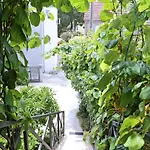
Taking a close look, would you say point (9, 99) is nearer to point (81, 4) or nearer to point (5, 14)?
point (5, 14)

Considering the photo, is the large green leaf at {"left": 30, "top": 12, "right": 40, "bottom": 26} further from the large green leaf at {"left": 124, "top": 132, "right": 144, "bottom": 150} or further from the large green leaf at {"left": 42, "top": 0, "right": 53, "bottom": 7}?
the large green leaf at {"left": 124, "top": 132, "right": 144, "bottom": 150}

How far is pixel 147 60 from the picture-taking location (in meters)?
1.00

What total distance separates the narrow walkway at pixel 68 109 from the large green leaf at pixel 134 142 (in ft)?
11.9

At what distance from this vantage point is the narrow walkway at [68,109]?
4.78 metres

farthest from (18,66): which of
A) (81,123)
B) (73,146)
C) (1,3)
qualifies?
(81,123)

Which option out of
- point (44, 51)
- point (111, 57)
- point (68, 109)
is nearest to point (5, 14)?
point (111, 57)

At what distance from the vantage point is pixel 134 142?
0.82 m

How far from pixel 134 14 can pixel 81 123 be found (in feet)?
18.3

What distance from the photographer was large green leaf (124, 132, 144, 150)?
0.81 metres

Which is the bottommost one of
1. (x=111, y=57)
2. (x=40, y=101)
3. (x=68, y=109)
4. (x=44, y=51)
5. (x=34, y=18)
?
(x=68, y=109)

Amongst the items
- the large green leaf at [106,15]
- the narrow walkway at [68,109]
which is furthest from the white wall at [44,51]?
the large green leaf at [106,15]

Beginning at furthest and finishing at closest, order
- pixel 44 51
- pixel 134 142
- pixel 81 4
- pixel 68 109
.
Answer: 1. pixel 44 51
2. pixel 68 109
3. pixel 81 4
4. pixel 134 142

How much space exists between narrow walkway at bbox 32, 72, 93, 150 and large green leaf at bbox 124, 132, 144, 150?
3621 mm

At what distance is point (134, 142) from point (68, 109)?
275 inches
